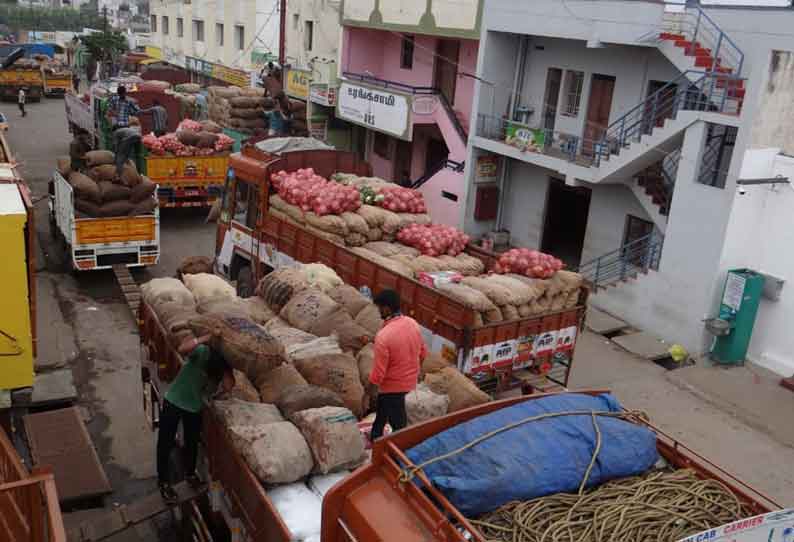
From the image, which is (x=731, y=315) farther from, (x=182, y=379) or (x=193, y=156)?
(x=193, y=156)

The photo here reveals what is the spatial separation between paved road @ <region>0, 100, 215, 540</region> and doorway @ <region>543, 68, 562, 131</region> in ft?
28.0

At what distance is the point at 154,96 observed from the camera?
80.2ft

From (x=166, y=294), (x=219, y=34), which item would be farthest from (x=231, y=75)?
(x=166, y=294)

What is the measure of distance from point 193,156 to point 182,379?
1273 centimetres

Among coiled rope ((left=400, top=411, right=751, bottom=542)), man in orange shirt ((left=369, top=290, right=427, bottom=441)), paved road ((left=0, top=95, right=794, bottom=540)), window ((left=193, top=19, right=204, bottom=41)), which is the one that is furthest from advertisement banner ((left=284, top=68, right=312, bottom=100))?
coiled rope ((left=400, top=411, right=751, bottom=542))

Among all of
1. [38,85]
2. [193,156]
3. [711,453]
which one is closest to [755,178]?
[711,453]

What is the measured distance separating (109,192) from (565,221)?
11337 millimetres

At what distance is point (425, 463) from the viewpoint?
461 cm

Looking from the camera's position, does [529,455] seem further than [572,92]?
No

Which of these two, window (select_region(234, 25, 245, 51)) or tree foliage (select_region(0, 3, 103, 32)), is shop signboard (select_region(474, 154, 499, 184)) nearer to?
window (select_region(234, 25, 245, 51))

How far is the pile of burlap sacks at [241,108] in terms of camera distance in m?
26.1

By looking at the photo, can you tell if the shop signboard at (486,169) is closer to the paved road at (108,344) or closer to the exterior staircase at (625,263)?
the exterior staircase at (625,263)

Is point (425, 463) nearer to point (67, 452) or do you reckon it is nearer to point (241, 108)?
point (67, 452)

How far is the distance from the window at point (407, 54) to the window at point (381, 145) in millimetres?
2312
